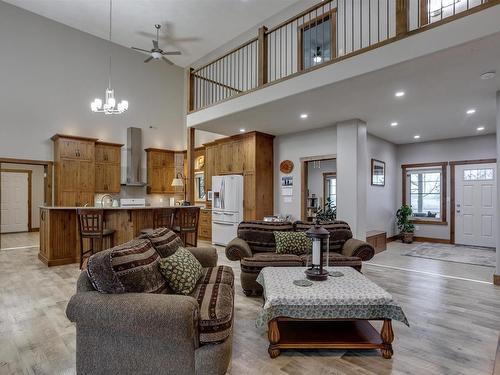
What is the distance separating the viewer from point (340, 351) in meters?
2.29

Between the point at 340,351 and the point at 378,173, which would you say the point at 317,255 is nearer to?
the point at 340,351

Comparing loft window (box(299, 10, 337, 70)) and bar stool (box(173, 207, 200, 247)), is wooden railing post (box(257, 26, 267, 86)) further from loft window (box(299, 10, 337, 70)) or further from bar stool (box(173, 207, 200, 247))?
bar stool (box(173, 207, 200, 247))

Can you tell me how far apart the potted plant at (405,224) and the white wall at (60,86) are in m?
7.21

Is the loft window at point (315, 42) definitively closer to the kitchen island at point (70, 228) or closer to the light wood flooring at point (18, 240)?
the kitchen island at point (70, 228)

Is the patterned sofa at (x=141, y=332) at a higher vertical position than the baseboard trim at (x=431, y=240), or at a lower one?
higher

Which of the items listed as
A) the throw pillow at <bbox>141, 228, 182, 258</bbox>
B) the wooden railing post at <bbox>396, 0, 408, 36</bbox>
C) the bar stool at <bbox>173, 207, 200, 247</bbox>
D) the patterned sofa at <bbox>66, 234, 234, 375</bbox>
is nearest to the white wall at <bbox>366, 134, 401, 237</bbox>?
the wooden railing post at <bbox>396, 0, 408, 36</bbox>

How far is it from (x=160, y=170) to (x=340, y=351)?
25.7ft

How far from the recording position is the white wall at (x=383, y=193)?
6738mm

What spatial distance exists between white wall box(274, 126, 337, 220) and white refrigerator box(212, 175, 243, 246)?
943 millimetres

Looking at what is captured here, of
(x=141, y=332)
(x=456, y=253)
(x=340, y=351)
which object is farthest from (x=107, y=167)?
(x=456, y=253)

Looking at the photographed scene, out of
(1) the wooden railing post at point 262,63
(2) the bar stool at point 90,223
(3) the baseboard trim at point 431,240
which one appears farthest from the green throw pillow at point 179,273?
(3) the baseboard trim at point 431,240

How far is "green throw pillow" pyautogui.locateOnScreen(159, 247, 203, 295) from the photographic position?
7.07ft

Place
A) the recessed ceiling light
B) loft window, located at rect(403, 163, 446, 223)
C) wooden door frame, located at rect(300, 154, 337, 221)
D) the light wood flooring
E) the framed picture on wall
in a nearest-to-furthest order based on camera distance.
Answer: the recessed ceiling light, wooden door frame, located at rect(300, 154, 337, 221), the framed picture on wall, the light wood flooring, loft window, located at rect(403, 163, 446, 223)

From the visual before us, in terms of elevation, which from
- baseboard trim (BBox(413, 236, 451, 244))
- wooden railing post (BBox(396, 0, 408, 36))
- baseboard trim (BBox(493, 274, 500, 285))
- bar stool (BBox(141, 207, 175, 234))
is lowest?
baseboard trim (BBox(413, 236, 451, 244))
